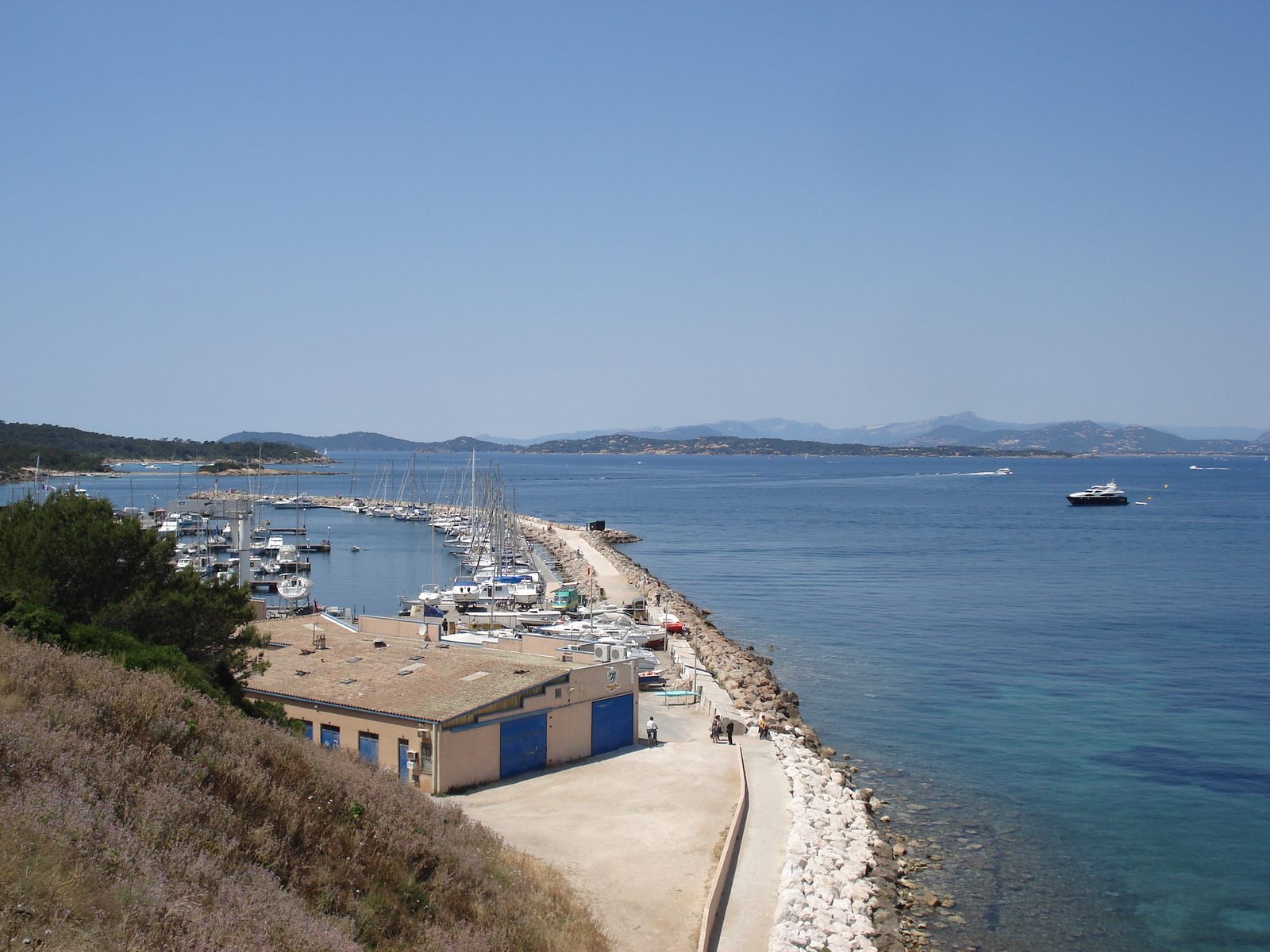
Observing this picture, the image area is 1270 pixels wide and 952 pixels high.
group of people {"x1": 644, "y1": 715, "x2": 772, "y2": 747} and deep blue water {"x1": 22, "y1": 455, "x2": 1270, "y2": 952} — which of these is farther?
group of people {"x1": 644, "y1": 715, "x2": 772, "y2": 747}

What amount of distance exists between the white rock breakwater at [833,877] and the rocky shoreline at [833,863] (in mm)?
19

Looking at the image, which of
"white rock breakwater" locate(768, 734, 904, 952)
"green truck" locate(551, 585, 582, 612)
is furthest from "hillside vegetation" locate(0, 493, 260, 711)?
"green truck" locate(551, 585, 582, 612)

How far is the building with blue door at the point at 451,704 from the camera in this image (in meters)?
19.4

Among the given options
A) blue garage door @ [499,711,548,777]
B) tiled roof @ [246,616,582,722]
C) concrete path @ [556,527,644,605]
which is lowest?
Answer: concrete path @ [556,527,644,605]

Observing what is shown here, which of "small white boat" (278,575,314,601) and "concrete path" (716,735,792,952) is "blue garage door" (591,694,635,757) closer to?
"concrete path" (716,735,792,952)

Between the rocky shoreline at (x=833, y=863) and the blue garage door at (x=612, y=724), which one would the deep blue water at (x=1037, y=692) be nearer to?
the rocky shoreline at (x=833, y=863)

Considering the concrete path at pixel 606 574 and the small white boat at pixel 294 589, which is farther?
the small white boat at pixel 294 589

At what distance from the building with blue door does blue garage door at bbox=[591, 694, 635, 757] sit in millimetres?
25

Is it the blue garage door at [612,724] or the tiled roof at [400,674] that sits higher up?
the tiled roof at [400,674]

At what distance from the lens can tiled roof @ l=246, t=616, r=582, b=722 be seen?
65.7 ft

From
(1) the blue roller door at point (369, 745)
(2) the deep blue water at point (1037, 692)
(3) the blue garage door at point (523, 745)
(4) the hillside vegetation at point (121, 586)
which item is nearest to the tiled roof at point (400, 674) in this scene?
(1) the blue roller door at point (369, 745)

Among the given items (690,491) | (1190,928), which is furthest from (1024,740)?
(690,491)

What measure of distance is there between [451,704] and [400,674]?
2489mm

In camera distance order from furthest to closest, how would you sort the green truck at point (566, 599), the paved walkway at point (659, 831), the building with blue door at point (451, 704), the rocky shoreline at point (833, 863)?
the green truck at point (566, 599) < the building with blue door at point (451, 704) < the rocky shoreline at point (833, 863) < the paved walkway at point (659, 831)
